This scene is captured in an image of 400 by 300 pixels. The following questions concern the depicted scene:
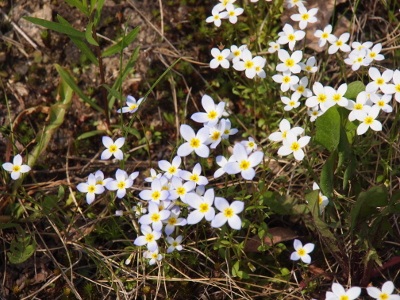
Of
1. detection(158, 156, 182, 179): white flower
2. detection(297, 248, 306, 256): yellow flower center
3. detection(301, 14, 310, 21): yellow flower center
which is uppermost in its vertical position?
detection(301, 14, 310, 21): yellow flower center

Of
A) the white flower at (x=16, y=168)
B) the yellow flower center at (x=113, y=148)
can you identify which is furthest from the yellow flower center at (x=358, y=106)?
the white flower at (x=16, y=168)

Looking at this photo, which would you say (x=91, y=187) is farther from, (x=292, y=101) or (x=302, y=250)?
(x=292, y=101)

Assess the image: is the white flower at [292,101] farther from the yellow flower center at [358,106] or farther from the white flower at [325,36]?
the white flower at [325,36]

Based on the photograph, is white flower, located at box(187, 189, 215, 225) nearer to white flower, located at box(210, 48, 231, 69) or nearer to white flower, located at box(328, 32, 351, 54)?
white flower, located at box(210, 48, 231, 69)

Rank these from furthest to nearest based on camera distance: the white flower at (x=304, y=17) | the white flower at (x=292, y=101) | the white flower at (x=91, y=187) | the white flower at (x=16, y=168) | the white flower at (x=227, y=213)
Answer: the white flower at (x=304, y=17) < the white flower at (x=292, y=101) < the white flower at (x=16, y=168) < the white flower at (x=91, y=187) < the white flower at (x=227, y=213)

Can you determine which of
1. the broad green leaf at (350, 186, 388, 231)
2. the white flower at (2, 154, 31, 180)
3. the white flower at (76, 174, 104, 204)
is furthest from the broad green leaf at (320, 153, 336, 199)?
the white flower at (2, 154, 31, 180)

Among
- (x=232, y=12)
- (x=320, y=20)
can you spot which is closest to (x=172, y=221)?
(x=232, y=12)

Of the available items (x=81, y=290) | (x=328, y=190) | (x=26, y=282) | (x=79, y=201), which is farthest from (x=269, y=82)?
(x=26, y=282)
